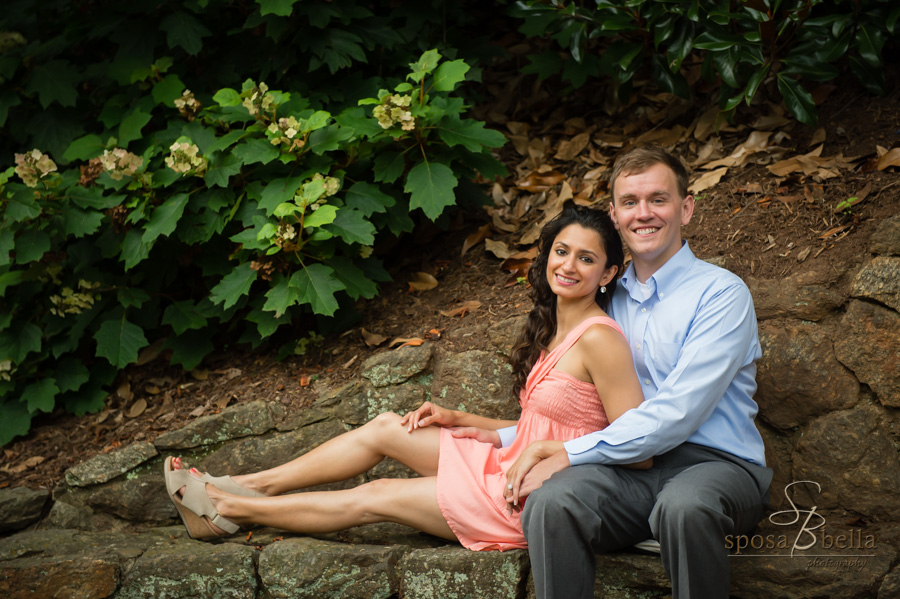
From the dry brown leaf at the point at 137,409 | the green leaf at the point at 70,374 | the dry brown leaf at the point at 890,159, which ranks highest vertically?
the dry brown leaf at the point at 890,159

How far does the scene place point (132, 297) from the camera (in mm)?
4141

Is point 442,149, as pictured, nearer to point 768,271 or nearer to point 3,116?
point 768,271

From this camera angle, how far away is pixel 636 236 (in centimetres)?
292

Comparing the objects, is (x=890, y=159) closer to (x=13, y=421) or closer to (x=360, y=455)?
(x=360, y=455)

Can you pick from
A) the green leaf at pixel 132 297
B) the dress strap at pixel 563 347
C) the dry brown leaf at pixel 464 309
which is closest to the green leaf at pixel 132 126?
the green leaf at pixel 132 297

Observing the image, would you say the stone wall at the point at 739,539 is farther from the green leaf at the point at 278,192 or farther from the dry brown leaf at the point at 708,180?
the green leaf at the point at 278,192

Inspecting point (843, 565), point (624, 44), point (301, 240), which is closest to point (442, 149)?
point (301, 240)

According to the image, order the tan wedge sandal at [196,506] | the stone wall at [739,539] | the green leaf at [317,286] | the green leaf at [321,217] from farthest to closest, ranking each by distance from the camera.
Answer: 1. the green leaf at [317,286]
2. the green leaf at [321,217]
3. the tan wedge sandal at [196,506]
4. the stone wall at [739,539]

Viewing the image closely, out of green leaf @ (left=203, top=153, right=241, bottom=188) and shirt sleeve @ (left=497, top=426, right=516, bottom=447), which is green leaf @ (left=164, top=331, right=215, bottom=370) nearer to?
green leaf @ (left=203, top=153, right=241, bottom=188)

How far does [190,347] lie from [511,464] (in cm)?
213

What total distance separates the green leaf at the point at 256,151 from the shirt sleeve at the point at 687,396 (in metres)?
2.00

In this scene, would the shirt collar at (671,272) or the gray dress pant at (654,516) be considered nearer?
the gray dress pant at (654,516)

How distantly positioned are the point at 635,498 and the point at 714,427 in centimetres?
42

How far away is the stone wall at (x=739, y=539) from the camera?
2750 millimetres
